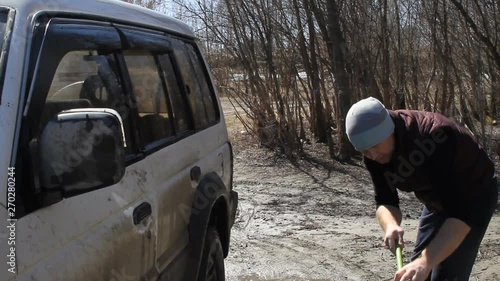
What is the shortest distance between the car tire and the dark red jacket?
4.17 ft

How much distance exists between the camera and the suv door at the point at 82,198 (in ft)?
6.05

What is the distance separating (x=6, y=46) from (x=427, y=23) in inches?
342

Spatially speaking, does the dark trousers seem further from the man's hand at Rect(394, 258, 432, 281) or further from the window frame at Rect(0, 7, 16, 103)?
the window frame at Rect(0, 7, 16, 103)

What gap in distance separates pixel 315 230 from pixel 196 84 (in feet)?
8.79

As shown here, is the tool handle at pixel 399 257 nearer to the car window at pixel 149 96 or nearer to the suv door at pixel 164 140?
the suv door at pixel 164 140

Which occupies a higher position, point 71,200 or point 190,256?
point 71,200

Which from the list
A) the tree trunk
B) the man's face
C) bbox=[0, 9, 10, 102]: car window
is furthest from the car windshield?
the tree trunk

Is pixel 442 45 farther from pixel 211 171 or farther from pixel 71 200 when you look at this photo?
pixel 71 200

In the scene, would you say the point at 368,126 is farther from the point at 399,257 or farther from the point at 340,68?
the point at 340,68

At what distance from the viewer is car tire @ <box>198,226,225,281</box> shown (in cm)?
356

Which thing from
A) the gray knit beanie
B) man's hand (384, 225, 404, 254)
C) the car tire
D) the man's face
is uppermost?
the gray knit beanie

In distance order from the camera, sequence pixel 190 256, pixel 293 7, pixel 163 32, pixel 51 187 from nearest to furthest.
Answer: pixel 51 187, pixel 190 256, pixel 163 32, pixel 293 7

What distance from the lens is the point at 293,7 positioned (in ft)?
34.0

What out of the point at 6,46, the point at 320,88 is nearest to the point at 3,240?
the point at 6,46
